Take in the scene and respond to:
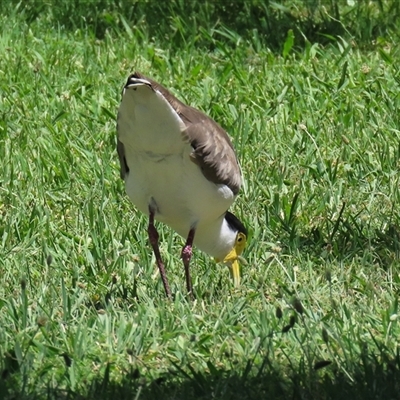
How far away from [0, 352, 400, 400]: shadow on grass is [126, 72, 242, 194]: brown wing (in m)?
1.37

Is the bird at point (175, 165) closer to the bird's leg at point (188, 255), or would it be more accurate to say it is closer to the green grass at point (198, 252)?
the bird's leg at point (188, 255)

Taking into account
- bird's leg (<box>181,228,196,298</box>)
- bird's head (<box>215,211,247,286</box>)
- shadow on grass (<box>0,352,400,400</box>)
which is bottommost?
shadow on grass (<box>0,352,400,400</box>)

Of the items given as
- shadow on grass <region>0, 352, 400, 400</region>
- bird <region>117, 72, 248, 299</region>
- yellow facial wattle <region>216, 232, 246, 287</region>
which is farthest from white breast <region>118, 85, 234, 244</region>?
shadow on grass <region>0, 352, 400, 400</region>

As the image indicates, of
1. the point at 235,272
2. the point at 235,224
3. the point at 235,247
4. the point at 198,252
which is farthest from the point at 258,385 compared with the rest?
the point at 198,252

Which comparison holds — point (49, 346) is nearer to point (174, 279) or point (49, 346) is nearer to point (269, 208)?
point (174, 279)

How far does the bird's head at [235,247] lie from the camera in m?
5.71

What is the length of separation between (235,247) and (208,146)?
0.90m

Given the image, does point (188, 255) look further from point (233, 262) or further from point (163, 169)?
point (163, 169)

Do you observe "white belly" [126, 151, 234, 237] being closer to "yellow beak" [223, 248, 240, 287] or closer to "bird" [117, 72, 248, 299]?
"bird" [117, 72, 248, 299]

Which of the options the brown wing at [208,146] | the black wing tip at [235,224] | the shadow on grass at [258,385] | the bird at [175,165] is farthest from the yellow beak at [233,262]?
the shadow on grass at [258,385]

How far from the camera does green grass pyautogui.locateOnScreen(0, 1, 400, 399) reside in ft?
13.8

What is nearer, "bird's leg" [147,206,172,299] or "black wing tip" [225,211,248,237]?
"bird's leg" [147,206,172,299]

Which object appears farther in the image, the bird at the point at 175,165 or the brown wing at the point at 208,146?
the brown wing at the point at 208,146

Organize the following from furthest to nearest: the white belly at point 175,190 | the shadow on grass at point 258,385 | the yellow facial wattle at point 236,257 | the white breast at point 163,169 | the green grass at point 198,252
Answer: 1. the yellow facial wattle at point 236,257
2. the white belly at point 175,190
3. the white breast at point 163,169
4. the green grass at point 198,252
5. the shadow on grass at point 258,385
